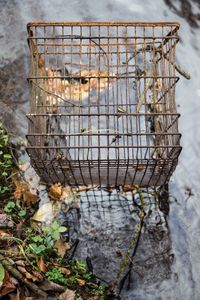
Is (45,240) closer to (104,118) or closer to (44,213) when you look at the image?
(44,213)

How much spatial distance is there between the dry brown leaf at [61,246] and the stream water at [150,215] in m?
0.12

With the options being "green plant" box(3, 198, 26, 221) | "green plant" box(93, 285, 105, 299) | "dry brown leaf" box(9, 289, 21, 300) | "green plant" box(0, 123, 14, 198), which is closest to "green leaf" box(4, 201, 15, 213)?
"green plant" box(3, 198, 26, 221)

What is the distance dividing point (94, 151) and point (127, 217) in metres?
0.74

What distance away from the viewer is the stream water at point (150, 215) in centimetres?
468

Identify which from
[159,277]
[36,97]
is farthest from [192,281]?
[36,97]

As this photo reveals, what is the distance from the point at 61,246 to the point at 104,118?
4.77 ft

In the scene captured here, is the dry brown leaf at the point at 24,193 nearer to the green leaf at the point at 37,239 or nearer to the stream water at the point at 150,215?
the stream water at the point at 150,215

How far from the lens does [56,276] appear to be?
4.27 m

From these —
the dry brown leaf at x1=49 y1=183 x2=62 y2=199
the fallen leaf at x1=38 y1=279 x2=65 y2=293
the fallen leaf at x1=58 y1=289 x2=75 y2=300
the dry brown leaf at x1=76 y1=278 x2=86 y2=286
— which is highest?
the dry brown leaf at x1=49 y1=183 x2=62 y2=199

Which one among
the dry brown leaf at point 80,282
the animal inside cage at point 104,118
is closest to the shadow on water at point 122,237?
the dry brown leaf at point 80,282

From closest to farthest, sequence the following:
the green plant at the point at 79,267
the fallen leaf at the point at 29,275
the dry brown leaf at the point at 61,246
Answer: the fallen leaf at the point at 29,275
the green plant at the point at 79,267
the dry brown leaf at the point at 61,246

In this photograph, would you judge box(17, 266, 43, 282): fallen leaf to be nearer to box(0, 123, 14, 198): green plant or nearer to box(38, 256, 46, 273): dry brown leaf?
box(38, 256, 46, 273): dry brown leaf

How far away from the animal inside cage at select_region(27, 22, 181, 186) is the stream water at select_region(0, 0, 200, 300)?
357mm

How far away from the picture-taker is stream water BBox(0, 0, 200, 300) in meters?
4.68
